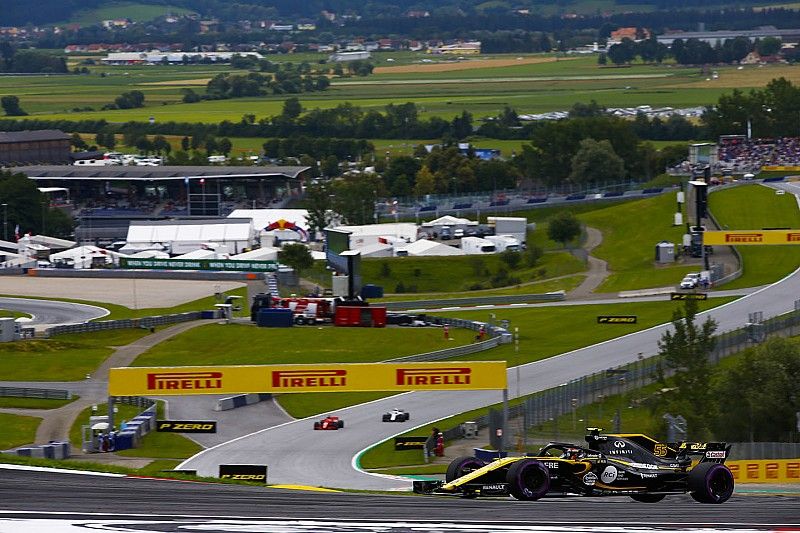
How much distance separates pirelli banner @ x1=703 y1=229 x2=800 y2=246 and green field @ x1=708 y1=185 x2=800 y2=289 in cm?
172

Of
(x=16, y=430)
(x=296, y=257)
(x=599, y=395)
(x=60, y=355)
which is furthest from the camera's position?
(x=296, y=257)

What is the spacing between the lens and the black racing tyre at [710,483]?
29.9 metres

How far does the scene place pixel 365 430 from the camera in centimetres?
5012

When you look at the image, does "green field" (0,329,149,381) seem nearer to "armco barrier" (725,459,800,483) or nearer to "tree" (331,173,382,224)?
"armco barrier" (725,459,800,483)

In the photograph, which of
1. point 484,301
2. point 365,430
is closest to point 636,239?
point 484,301

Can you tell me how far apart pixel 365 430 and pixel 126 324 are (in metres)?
32.2

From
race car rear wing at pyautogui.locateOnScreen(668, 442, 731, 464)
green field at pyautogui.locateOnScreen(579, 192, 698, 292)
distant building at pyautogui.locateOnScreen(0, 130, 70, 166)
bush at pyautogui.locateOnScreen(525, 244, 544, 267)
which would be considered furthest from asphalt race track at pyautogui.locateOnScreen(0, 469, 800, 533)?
distant building at pyautogui.locateOnScreen(0, 130, 70, 166)

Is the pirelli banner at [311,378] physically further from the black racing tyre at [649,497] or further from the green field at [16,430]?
the black racing tyre at [649,497]

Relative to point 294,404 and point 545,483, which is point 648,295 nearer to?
point 294,404

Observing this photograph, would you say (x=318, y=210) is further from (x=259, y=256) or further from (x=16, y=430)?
(x=16, y=430)

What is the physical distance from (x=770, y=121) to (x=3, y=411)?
137258 millimetres

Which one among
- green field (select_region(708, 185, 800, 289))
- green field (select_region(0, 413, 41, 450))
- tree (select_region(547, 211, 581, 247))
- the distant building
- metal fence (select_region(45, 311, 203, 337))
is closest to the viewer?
green field (select_region(0, 413, 41, 450))

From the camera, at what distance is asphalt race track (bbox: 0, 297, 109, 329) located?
83.9 meters

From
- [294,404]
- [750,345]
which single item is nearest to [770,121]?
[750,345]
